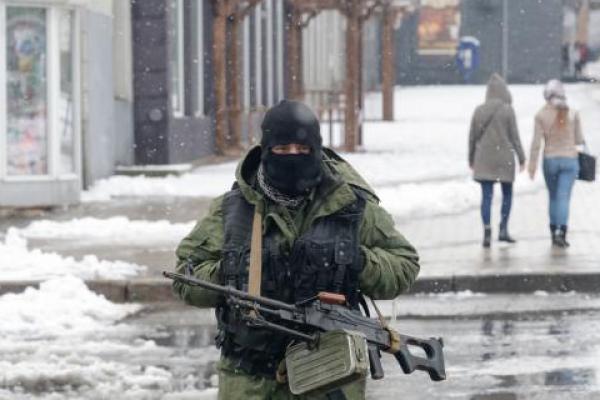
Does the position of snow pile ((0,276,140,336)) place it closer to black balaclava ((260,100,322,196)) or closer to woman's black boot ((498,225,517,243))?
woman's black boot ((498,225,517,243))

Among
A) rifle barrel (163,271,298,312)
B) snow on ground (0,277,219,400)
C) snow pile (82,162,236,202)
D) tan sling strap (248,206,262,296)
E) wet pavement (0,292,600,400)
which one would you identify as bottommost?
wet pavement (0,292,600,400)

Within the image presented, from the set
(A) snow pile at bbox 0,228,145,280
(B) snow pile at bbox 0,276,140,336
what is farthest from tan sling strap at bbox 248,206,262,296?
(A) snow pile at bbox 0,228,145,280

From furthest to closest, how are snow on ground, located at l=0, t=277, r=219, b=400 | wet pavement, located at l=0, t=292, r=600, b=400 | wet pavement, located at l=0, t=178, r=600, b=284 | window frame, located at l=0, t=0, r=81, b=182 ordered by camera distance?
window frame, located at l=0, t=0, r=81, b=182 → wet pavement, located at l=0, t=178, r=600, b=284 → snow on ground, located at l=0, t=277, r=219, b=400 → wet pavement, located at l=0, t=292, r=600, b=400

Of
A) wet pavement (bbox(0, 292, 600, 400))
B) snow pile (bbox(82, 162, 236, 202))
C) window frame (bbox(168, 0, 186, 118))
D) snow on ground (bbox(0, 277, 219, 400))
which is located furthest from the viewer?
window frame (bbox(168, 0, 186, 118))

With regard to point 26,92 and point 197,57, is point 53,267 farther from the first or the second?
point 197,57

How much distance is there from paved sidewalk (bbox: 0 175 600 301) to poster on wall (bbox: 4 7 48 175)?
0.78 meters

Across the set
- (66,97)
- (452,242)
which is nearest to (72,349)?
(452,242)

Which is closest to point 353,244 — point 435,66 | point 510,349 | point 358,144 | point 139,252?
point 510,349

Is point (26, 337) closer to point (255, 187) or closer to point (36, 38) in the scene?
point (255, 187)

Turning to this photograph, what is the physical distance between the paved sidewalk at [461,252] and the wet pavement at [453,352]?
0.18 m

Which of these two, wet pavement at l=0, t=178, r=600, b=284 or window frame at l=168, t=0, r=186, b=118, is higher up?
window frame at l=168, t=0, r=186, b=118

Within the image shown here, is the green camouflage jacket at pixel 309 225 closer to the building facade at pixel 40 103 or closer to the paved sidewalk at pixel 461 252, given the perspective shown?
the paved sidewalk at pixel 461 252

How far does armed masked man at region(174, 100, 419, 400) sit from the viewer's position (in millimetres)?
4871

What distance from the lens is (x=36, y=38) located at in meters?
19.2
